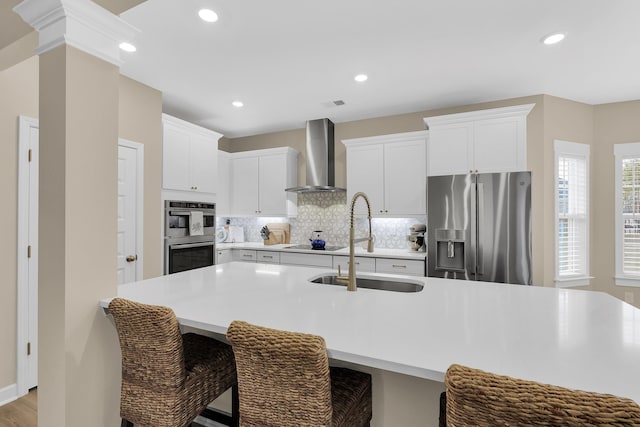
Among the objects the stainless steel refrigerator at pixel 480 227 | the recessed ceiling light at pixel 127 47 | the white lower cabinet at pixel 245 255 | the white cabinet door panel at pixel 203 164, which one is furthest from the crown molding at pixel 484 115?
the recessed ceiling light at pixel 127 47

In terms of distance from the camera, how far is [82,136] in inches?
55.2

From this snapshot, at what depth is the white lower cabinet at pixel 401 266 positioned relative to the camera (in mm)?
3459

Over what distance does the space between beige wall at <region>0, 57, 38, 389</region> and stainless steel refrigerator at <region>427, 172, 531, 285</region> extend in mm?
3689

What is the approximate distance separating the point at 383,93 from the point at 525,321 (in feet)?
9.34

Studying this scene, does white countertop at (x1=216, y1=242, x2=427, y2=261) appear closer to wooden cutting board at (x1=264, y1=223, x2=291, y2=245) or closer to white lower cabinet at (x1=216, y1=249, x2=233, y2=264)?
white lower cabinet at (x1=216, y1=249, x2=233, y2=264)

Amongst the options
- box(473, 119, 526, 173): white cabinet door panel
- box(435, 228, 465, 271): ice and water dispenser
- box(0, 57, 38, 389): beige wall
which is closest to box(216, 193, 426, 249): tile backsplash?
box(435, 228, 465, 271): ice and water dispenser

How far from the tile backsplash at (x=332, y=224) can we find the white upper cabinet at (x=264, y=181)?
9.1 inches

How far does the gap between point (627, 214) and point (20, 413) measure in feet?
20.2

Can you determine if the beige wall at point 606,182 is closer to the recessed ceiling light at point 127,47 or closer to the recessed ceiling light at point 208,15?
the recessed ceiling light at point 208,15

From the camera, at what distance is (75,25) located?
138cm

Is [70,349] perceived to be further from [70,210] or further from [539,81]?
[539,81]

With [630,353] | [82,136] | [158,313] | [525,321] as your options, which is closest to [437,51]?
[525,321]

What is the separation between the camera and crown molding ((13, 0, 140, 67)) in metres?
1.35

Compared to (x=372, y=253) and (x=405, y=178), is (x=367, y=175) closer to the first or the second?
(x=405, y=178)
